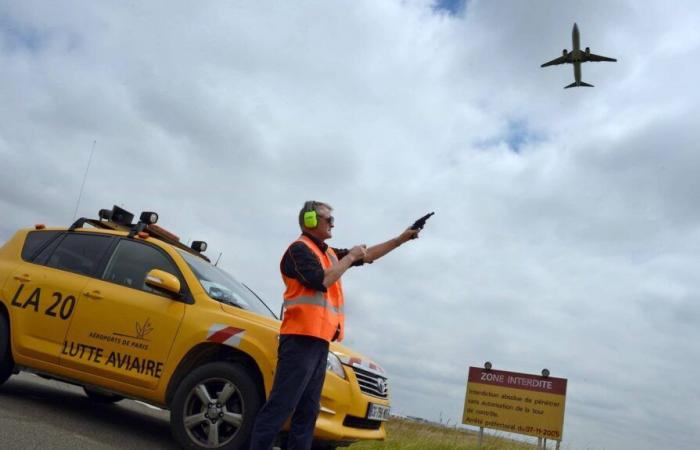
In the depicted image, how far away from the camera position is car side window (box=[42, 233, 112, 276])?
21.0 feet

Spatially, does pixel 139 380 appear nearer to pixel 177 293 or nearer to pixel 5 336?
pixel 177 293

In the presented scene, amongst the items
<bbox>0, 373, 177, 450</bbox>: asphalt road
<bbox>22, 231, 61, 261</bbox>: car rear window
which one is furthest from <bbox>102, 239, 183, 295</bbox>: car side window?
<bbox>0, 373, 177, 450</bbox>: asphalt road

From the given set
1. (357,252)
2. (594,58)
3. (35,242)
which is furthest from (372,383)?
(594,58)

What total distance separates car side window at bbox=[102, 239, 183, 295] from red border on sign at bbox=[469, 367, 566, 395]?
7.70 m

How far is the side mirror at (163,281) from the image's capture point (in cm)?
538

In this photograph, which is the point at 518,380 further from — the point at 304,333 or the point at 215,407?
the point at 304,333

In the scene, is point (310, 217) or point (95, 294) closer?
point (310, 217)

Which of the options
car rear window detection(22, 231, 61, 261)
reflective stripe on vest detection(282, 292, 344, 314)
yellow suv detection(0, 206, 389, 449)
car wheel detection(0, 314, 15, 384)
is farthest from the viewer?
car rear window detection(22, 231, 61, 261)

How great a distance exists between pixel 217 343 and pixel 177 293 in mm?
633

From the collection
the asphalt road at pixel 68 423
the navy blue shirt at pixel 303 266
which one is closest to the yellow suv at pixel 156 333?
the asphalt road at pixel 68 423

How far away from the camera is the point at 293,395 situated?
4008 mm

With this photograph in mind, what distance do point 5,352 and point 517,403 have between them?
8.39 meters

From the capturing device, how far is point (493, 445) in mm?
10141

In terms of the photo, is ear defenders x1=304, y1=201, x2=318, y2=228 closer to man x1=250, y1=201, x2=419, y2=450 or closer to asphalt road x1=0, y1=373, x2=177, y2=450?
man x1=250, y1=201, x2=419, y2=450
